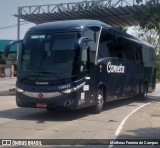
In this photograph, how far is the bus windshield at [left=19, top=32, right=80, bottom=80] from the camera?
44.0 ft

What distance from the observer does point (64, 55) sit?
1354 cm

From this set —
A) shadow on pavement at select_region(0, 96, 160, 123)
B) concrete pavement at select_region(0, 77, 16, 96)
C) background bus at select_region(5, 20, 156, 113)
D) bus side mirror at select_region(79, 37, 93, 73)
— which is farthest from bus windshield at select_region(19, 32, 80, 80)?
concrete pavement at select_region(0, 77, 16, 96)

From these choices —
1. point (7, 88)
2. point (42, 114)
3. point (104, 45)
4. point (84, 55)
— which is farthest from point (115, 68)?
point (7, 88)

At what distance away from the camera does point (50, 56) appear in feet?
44.7

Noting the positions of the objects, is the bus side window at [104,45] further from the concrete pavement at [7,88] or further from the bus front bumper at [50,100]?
the concrete pavement at [7,88]

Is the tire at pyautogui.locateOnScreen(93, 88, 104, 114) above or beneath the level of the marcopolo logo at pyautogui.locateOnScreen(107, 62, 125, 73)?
beneath

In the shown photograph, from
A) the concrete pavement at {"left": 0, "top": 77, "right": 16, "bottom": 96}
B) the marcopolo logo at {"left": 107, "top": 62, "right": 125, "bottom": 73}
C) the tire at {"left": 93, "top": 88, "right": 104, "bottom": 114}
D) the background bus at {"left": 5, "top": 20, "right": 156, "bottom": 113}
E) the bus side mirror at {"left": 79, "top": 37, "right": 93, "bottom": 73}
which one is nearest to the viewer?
the background bus at {"left": 5, "top": 20, "right": 156, "bottom": 113}

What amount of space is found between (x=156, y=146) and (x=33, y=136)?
→ 3.02 m

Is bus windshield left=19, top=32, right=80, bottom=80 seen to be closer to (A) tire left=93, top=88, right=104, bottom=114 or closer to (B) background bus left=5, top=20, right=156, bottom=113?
(B) background bus left=5, top=20, right=156, bottom=113

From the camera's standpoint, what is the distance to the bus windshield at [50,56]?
44.0 ft

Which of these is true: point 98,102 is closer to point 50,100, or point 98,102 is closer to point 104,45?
point 104,45

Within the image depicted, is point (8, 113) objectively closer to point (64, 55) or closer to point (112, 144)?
point (64, 55)

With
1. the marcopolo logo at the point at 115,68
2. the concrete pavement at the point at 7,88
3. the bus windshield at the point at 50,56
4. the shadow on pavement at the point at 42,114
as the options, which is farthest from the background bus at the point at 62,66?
the concrete pavement at the point at 7,88

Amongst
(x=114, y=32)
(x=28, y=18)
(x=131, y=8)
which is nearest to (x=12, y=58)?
(x=28, y=18)
